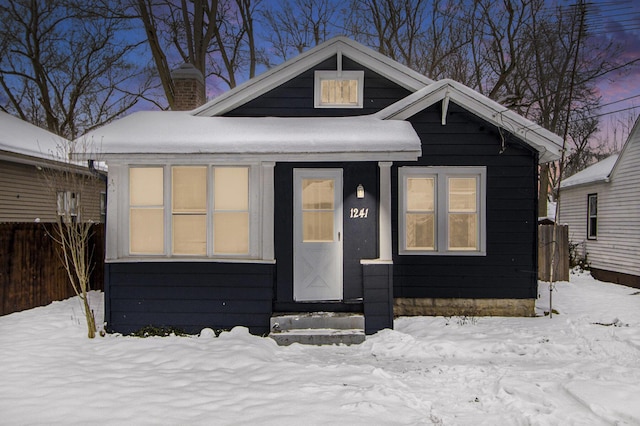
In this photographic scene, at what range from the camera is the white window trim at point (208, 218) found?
252 inches

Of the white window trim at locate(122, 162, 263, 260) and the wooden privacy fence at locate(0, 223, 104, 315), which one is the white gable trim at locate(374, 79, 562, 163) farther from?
the wooden privacy fence at locate(0, 223, 104, 315)

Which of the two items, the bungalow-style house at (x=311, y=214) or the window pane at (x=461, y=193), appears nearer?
the bungalow-style house at (x=311, y=214)

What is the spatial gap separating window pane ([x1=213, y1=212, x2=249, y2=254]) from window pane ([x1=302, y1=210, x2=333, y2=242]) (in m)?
0.97

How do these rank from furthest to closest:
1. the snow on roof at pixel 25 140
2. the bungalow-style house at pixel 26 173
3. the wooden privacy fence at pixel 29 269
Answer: the bungalow-style house at pixel 26 173, the snow on roof at pixel 25 140, the wooden privacy fence at pixel 29 269

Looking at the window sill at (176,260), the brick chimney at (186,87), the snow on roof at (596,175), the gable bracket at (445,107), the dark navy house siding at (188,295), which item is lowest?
the dark navy house siding at (188,295)

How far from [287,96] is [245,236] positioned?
10.2ft

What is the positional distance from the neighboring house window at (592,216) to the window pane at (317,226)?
1096 cm

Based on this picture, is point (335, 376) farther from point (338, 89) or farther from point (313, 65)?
point (313, 65)

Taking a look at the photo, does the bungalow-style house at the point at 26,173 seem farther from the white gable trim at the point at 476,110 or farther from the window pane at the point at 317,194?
the white gable trim at the point at 476,110

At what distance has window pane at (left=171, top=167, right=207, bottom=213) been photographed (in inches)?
261

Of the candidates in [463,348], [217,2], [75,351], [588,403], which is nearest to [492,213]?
[463,348]

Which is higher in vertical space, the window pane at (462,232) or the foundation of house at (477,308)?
the window pane at (462,232)

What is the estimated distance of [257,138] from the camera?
6422mm

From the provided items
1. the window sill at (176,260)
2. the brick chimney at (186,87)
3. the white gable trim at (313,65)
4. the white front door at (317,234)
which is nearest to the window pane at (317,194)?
the white front door at (317,234)
